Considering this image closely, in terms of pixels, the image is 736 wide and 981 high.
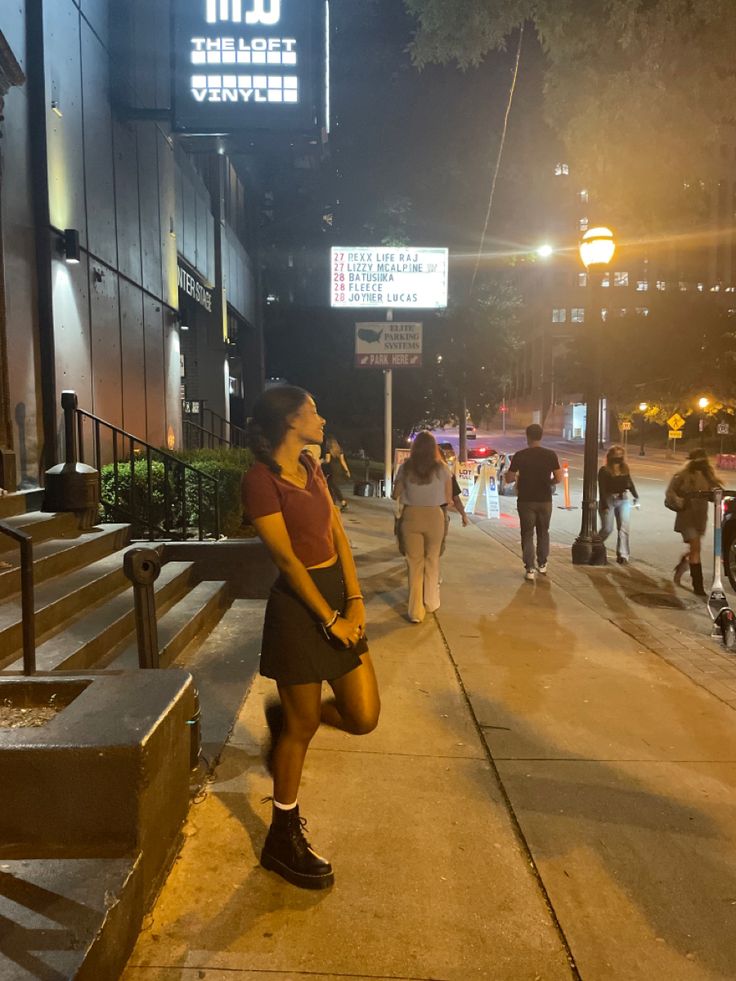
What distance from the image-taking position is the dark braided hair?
9.62 feet

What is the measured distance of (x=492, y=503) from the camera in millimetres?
17000

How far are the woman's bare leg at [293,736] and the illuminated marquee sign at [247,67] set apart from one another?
340 inches

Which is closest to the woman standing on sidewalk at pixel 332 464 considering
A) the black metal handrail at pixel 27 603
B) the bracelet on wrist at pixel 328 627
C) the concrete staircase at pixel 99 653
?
the concrete staircase at pixel 99 653

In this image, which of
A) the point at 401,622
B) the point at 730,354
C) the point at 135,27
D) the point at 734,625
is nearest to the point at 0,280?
the point at 401,622

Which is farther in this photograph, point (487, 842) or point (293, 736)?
point (487, 842)

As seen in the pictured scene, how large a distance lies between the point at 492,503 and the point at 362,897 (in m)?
14.5

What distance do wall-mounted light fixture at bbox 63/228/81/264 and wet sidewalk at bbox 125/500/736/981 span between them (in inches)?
211

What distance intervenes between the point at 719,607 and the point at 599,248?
5359 mm

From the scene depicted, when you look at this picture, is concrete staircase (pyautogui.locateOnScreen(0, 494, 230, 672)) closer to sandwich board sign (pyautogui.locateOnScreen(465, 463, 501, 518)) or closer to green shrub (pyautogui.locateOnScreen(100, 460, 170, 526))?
green shrub (pyautogui.locateOnScreen(100, 460, 170, 526))

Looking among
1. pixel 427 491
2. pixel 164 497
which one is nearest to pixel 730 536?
pixel 427 491

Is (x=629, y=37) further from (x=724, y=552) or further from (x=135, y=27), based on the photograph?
(x=135, y=27)

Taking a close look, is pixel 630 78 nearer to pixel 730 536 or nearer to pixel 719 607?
pixel 730 536

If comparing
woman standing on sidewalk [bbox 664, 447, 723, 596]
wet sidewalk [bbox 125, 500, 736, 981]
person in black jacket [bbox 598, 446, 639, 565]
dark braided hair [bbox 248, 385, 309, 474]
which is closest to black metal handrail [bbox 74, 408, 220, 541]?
wet sidewalk [bbox 125, 500, 736, 981]

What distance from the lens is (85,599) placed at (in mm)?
5453
